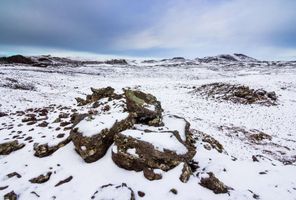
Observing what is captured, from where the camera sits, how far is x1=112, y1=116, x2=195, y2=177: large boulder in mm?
8812

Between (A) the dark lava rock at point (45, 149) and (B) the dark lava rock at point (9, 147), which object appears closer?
(A) the dark lava rock at point (45, 149)

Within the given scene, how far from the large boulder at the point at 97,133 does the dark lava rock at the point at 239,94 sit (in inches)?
877

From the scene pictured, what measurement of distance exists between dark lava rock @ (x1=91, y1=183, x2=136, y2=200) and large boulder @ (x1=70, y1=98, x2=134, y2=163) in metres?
2.02

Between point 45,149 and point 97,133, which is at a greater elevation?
point 97,133

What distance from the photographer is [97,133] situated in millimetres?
10039

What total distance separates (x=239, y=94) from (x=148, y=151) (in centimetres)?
2540

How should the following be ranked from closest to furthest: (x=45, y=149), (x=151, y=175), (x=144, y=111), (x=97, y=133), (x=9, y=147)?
(x=151, y=175) → (x=97, y=133) → (x=45, y=149) → (x=9, y=147) → (x=144, y=111)

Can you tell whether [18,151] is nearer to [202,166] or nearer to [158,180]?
[158,180]

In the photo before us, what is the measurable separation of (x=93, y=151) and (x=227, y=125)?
44.3 feet

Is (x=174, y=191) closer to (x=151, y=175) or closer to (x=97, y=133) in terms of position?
(x=151, y=175)

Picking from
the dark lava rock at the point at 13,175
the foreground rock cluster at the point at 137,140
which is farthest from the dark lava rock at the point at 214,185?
the dark lava rock at the point at 13,175

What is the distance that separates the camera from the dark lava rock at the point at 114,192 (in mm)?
7570

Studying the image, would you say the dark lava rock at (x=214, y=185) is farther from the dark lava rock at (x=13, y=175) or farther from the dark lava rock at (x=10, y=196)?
the dark lava rock at (x=13, y=175)

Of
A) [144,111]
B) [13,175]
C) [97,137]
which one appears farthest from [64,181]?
[144,111]
